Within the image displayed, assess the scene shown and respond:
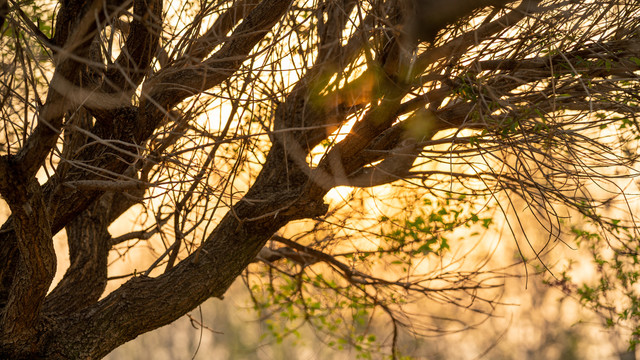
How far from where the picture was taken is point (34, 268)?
2.62 meters

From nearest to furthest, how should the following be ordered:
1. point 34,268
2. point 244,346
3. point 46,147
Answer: point 46,147 < point 34,268 < point 244,346

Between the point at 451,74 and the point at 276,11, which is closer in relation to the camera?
the point at 451,74

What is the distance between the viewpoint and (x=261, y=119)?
341cm

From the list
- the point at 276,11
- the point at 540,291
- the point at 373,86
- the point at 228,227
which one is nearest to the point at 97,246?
the point at 228,227

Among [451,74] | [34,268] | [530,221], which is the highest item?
[530,221]

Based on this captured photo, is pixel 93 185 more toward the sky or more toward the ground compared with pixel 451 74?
more toward the ground

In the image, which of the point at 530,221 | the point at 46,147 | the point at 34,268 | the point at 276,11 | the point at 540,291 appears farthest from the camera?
the point at 540,291

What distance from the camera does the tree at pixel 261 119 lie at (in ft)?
7.73

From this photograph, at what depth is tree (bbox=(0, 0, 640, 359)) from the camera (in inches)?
92.7

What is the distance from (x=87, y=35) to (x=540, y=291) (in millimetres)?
9406

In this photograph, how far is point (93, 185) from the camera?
2.64 metres

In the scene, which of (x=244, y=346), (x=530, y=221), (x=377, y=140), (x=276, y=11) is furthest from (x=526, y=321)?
(x=276, y=11)

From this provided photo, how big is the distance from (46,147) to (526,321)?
30.9 ft

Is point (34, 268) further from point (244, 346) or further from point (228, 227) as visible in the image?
point (244, 346)
